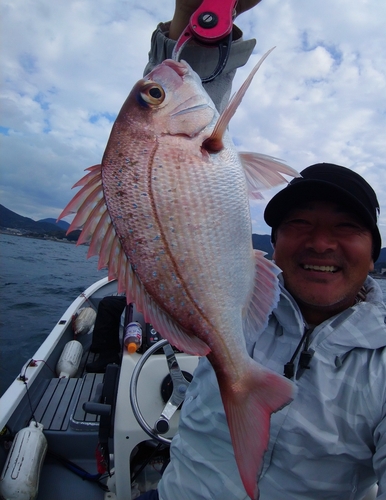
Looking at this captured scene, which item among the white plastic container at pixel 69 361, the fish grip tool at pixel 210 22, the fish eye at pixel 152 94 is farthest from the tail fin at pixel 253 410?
the white plastic container at pixel 69 361

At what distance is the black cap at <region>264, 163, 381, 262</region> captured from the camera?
63.6 inches

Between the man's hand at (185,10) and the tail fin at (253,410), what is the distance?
1484 millimetres

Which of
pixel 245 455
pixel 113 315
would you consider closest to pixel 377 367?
pixel 245 455

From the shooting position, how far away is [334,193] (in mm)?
1621

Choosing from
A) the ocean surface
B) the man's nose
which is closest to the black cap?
the man's nose

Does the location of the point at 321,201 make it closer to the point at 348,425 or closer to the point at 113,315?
the point at 348,425

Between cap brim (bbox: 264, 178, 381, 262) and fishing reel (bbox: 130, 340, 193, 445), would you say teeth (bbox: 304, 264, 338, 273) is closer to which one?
cap brim (bbox: 264, 178, 381, 262)

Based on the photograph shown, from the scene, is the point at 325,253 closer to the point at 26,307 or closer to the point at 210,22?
the point at 210,22

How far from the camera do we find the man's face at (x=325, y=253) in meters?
1.68

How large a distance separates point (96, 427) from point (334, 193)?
3246mm

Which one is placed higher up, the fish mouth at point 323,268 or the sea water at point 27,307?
the fish mouth at point 323,268

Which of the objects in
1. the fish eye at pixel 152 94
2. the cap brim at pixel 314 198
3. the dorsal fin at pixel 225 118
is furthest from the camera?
the cap brim at pixel 314 198

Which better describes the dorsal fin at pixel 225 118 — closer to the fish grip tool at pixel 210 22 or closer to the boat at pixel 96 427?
the fish grip tool at pixel 210 22

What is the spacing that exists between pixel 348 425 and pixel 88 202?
1418 mm
